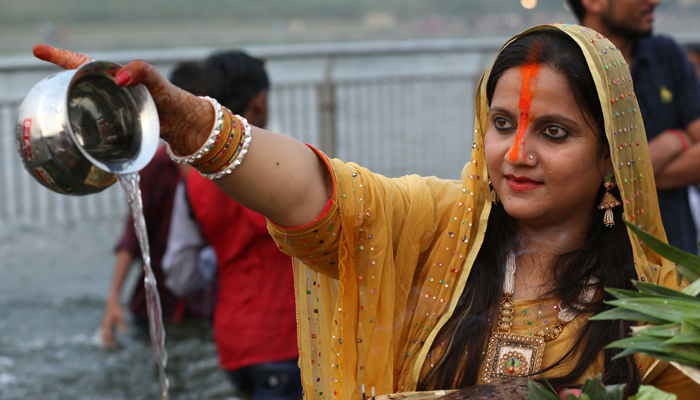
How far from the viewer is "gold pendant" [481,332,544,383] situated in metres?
1.71

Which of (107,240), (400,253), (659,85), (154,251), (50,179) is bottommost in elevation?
(107,240)

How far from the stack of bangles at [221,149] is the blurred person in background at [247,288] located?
161 centimetres

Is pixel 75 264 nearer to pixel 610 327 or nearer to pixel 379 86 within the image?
pixel 379 86

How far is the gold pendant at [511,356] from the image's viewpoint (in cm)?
171

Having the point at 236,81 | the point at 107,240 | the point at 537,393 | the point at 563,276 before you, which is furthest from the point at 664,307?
the point at 107,240

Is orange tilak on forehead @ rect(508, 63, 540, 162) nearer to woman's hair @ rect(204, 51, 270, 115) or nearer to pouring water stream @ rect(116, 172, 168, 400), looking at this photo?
pouring water stream @ rect(116, 172, 168, 400)

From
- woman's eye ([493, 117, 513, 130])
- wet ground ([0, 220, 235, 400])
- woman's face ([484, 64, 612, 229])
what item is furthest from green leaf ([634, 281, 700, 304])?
wet ground ([0, 220, 235, 400])

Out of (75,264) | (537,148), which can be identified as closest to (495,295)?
(537,148)

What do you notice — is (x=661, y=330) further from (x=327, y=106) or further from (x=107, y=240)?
(x=107, y=240)

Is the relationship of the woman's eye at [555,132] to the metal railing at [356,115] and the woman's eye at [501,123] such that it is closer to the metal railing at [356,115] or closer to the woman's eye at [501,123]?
the woman's eye at [501,123]

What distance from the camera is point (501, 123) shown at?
177 cm

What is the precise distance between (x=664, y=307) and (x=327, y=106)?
478 cm

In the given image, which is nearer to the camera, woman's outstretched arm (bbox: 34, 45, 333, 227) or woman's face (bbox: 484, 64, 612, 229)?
woman's outstretched arm (bbox: 34, 45, 333, 227)

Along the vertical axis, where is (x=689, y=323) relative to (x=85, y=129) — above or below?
below
